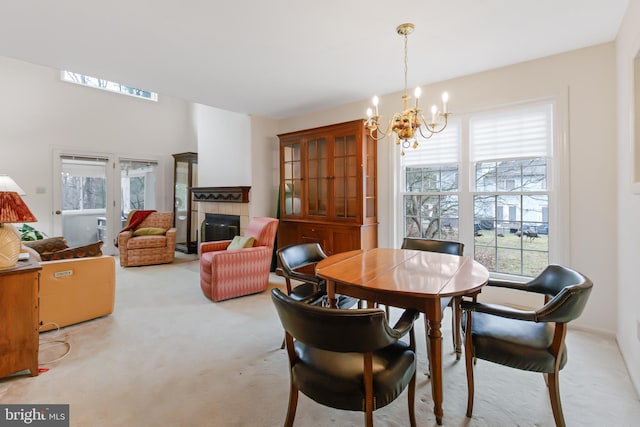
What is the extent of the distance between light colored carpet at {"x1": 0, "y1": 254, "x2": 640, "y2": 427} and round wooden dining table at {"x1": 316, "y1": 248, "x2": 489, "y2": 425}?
470 millimetres

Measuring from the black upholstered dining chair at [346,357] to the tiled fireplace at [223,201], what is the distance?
12.2 ft

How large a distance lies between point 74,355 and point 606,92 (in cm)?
490

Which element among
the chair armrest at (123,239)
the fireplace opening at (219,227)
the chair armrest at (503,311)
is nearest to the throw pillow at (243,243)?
the fireplace opening at (219,227)

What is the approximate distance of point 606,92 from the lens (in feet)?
8.75

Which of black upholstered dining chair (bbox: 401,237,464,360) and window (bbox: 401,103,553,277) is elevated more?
window (bbox: 401,103,553,277)

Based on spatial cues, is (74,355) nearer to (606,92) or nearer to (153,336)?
(153,336)

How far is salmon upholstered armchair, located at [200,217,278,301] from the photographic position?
3.52m

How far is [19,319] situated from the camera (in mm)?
2035

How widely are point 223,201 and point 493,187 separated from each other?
4.14 metres

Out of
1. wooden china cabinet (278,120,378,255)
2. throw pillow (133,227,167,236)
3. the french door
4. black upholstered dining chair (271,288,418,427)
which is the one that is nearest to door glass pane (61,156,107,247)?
the french door

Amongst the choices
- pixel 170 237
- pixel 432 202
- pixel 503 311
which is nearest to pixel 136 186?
pixel 170 237

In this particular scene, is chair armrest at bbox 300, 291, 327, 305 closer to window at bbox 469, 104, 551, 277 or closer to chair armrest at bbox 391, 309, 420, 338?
chair armrest at bbox 391, 309, 420, 338

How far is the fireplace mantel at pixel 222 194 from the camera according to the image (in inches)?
195

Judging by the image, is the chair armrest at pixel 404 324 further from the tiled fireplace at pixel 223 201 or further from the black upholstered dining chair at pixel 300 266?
the tiled fireplace at pixel 223 201
